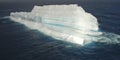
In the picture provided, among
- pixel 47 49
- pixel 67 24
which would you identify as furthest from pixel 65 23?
pixel 47 49

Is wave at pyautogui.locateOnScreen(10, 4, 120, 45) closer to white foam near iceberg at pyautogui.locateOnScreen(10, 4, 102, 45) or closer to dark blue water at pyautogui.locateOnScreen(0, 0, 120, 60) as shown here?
white foam near iceberg at pyautogui.locateOnScreen(10, 4, 102, 45)

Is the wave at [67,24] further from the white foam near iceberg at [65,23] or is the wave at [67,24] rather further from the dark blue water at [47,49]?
the dark blue water at [47,49]

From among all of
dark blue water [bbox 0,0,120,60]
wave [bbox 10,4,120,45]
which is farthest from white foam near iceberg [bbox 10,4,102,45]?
dark blue water [bbox 0,0,120,60]

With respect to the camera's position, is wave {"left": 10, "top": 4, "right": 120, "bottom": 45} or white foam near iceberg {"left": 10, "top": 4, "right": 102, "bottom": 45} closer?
wave {"left": 10, "top": 4, "right": 120, "bottom": 45}

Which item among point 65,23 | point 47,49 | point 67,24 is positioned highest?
point 65,23

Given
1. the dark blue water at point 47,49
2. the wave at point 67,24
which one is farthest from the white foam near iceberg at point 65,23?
the dark blue water at point 47,49

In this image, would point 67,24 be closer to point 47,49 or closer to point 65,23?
point 65,23

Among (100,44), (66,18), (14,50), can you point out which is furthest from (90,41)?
(14,50)

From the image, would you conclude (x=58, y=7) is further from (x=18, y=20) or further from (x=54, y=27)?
(x=18, y=20)
